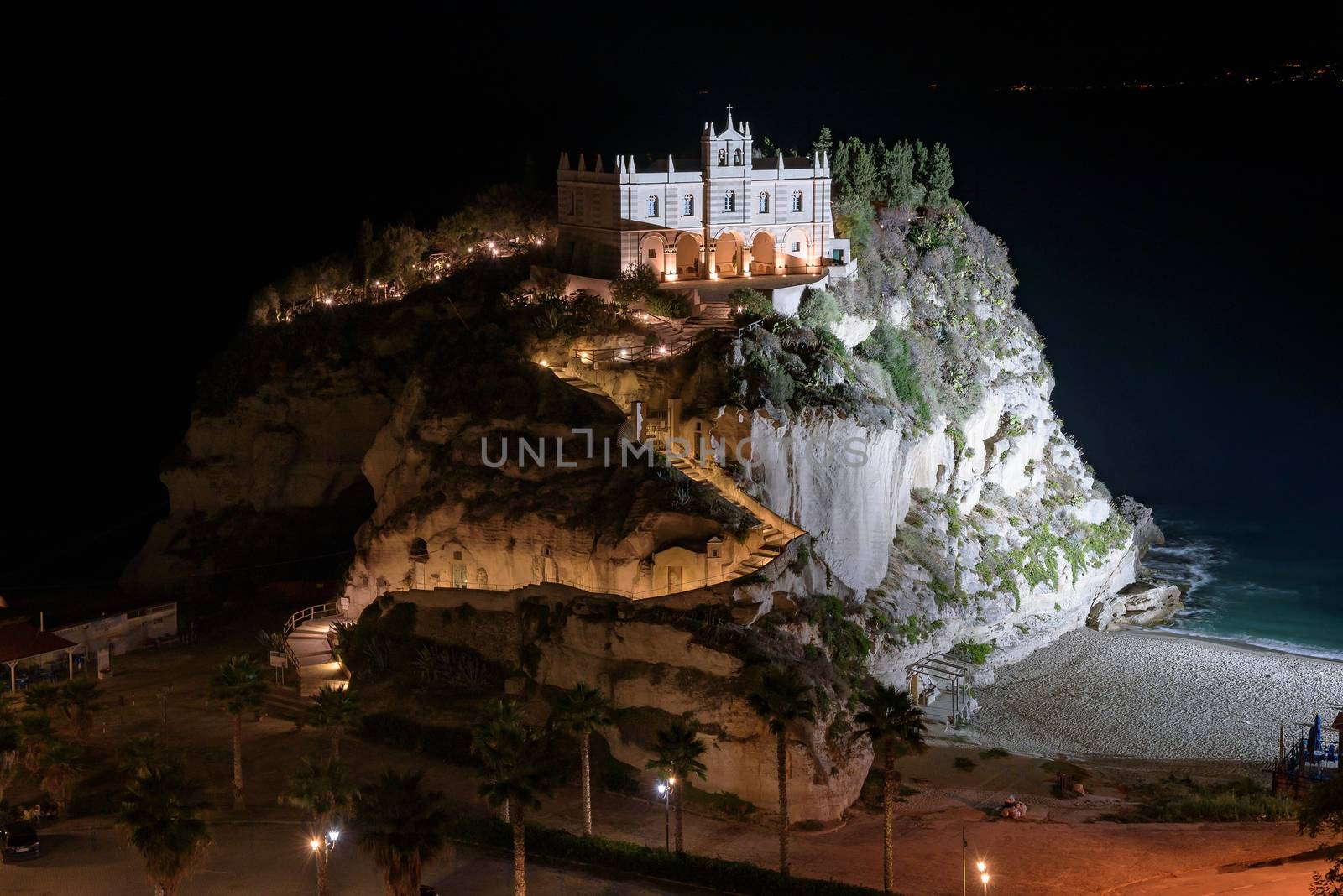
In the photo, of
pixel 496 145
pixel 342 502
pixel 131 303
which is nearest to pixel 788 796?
pixel 342 502

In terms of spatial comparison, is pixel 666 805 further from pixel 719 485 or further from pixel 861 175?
pixel 861 175

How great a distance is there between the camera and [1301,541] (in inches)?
3617

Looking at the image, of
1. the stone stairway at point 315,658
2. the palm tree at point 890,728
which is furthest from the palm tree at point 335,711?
the palm tree at point 890,728

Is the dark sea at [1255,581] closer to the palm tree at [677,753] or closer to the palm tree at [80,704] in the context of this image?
the palm tree at [677,753]

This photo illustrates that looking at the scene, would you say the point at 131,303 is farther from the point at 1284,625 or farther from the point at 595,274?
the point at 1284,625

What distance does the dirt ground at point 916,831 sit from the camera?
43.4 metres

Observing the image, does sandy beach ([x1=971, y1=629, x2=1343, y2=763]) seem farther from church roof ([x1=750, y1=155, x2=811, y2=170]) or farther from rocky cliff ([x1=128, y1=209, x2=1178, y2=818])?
church roof ([x1=750, y1=155, x2=811, y2=170])

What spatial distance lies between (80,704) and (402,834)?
20316 millimetres

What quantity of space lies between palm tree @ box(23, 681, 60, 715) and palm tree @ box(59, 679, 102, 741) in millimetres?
183

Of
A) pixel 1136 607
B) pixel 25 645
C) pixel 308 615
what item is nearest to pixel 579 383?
pixel 308 615

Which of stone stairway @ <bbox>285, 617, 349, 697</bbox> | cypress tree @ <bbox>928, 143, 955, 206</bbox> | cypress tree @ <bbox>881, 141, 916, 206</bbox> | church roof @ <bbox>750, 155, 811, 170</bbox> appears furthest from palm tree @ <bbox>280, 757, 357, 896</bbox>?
cypress tree @ <bbox>928, 143, 955, 206</bbox>

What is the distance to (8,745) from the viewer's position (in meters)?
46.1

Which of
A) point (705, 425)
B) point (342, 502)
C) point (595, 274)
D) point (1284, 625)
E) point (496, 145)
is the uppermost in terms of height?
point (496, 145)

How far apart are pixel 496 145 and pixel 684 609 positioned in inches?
3363
